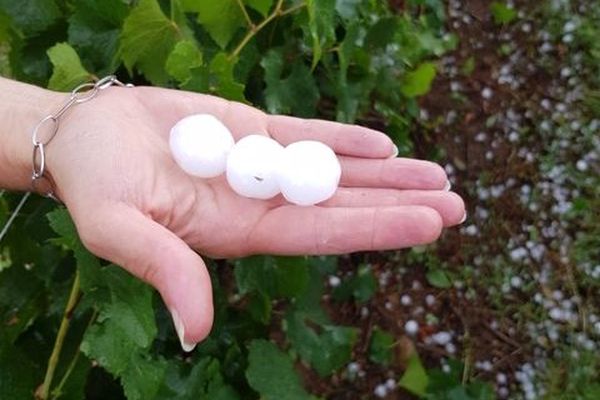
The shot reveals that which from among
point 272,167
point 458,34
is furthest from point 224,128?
point 458,34

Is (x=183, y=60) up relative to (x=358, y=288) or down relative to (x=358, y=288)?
up

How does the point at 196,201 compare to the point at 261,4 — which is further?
the point at 261,4

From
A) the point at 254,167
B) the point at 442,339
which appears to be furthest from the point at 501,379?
the point at 254,167

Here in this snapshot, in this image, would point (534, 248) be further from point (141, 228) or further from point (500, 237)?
point (141, 228)

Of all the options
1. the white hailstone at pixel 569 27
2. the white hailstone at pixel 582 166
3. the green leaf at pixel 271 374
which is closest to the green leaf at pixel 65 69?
the green leaf at pixel 271 374

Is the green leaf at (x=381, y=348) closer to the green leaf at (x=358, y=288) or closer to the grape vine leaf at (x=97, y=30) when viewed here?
the green leaf at (x=358, y=288)

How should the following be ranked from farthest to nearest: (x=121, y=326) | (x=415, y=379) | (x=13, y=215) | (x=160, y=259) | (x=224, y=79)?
1. (x=415, y=379)
2. (x=13, y=215)
3. (x=224, y=79)
4. (x=121, y=326)
5. (x=160, y=259)

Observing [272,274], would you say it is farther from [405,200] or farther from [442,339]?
[442,339]
